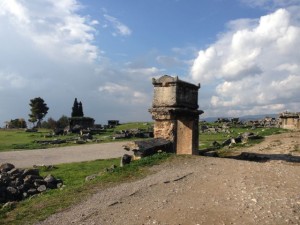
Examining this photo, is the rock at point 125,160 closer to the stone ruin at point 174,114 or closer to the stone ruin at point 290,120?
the stone ruin at point 174,114

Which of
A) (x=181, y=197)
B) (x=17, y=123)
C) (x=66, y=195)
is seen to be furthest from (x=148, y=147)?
(x=17, y=123)

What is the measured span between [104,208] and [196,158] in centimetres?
552

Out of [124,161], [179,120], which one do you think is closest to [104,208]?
[124,161]

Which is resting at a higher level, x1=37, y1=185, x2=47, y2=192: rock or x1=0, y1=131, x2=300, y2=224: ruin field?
x1=0, y1=131, x2=300, y2=224: ruin field

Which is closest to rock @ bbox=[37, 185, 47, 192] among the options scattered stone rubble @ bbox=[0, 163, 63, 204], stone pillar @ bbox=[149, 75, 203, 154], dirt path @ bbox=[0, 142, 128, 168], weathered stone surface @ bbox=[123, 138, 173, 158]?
scattered stone rubble @ bbox=[0, 163, 63, 204]

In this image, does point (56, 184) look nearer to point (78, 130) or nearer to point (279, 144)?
point (279, 144)

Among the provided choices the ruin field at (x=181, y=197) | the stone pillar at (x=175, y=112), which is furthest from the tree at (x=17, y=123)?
the ruin field at (x=181, y=197)

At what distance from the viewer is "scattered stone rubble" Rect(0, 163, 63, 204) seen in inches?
467

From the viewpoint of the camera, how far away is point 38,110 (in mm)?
67312

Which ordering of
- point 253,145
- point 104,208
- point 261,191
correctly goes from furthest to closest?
point 253,145 < point 261,191 < point 104,208

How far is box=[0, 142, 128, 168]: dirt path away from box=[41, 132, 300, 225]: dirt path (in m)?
11.4

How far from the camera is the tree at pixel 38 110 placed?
221 ft

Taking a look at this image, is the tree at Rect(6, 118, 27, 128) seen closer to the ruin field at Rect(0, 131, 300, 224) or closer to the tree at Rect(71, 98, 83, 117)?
the tree at Rect(71, 98, 83, 117)

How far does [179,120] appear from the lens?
1697 cm
